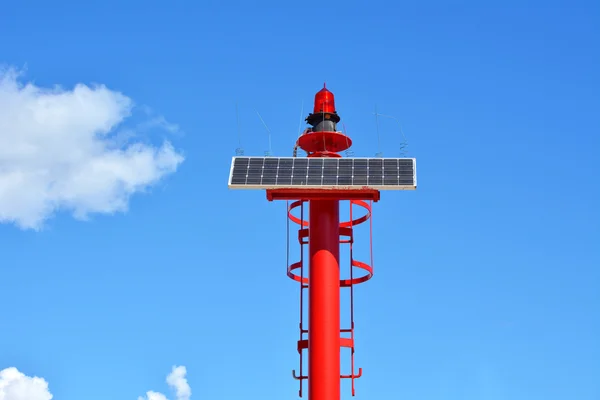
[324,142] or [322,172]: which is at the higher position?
[324,142]

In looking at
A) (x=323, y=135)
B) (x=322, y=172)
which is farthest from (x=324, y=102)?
(x=322, y=172)

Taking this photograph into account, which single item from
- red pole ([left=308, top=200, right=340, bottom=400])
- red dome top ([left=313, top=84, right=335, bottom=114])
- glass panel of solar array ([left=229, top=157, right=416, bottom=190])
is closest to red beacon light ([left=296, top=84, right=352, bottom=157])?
red dome top ([left=313, top=84, right=335, bottom=114])

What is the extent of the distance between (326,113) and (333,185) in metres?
5.26

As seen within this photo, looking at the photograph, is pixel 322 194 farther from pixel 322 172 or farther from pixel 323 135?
pixel 323 135

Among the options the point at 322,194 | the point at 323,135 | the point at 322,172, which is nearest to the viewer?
the point at 322,194

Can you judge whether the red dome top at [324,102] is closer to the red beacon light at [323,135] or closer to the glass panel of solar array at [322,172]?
the red beacon light at [323,135]

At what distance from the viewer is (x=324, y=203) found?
48938mm

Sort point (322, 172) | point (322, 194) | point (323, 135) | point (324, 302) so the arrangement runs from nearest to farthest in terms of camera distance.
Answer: point (324, 302) → point (322, 194) → point (322, 172) → point (323, 135)

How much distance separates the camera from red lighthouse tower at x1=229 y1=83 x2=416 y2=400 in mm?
46688

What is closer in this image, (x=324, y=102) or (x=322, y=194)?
(x=322, y=194)

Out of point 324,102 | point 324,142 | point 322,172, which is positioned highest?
point 324,102

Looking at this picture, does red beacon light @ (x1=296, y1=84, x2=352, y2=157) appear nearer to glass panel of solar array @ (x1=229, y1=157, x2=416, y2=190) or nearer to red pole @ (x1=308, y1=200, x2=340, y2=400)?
glass panel of solar array @ (x1=229, y1=157, x2=416, y2=190)

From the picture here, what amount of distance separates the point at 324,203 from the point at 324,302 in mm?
4967

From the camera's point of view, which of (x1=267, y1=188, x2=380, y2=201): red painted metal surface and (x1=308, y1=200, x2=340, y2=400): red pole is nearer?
(x1=308, y1=200, x2=340, y2=400): red pole
